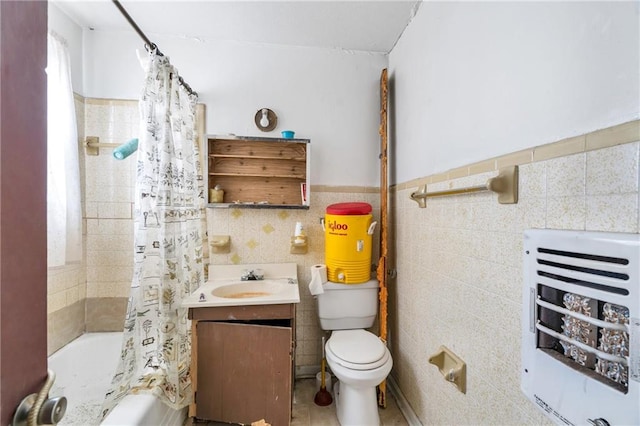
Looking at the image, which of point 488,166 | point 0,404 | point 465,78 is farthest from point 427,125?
point 0,404

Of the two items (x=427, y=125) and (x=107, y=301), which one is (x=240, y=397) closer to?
(x=107, y=301)

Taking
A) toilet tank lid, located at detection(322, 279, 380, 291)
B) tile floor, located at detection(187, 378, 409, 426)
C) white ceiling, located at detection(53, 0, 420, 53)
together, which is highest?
white ceiling, located at detection(53, 0, 420, 53)

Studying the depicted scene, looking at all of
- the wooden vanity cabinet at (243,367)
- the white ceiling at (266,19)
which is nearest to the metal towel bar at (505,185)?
the wooden vanity cabinet at (243,367)

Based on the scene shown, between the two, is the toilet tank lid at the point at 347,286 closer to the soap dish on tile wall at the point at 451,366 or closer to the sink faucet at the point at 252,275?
the sink faucet at the point at 252,275

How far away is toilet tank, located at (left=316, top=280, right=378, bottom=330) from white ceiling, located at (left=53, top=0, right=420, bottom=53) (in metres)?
1.71

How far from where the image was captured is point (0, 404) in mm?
390

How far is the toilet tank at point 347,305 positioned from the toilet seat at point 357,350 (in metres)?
0.11

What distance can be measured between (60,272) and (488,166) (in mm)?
2389

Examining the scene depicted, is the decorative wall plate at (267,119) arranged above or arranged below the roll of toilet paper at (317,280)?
above

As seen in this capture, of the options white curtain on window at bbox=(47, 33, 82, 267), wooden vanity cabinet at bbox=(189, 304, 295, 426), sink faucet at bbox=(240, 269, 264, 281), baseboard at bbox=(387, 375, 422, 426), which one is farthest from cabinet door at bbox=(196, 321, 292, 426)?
white curtain on window at bbox=(47, 33, 82, 267)

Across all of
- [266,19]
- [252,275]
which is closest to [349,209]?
[252,275]

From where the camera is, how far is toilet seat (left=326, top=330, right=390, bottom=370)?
1419 millimetres

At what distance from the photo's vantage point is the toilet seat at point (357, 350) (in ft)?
4.66

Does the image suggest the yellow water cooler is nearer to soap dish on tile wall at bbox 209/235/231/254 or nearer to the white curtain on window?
soap dish on tile wall at bbox 209/235/231/254
